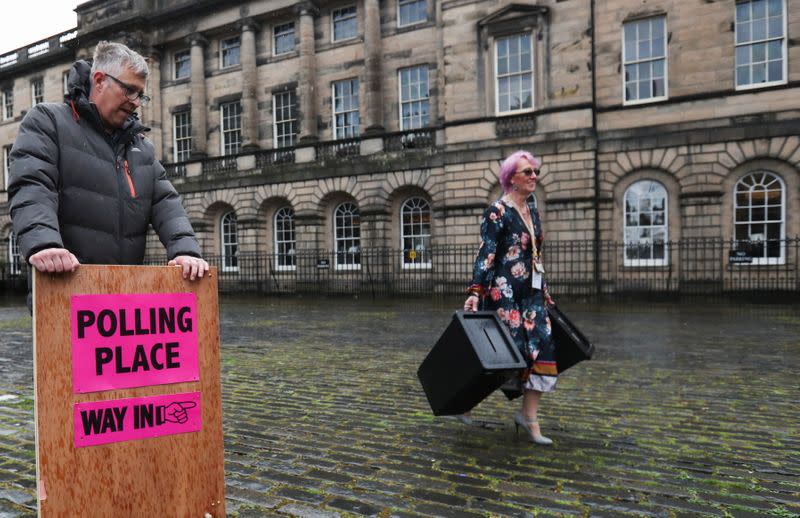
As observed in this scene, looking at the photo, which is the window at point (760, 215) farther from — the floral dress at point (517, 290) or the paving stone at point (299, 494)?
the paving stone at point (299, 494)

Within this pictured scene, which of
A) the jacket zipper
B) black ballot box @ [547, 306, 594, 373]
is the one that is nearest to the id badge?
black ballot box @ [547, 306, 594, 373]

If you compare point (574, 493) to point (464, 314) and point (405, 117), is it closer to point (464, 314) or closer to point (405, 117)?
point (464, 314)

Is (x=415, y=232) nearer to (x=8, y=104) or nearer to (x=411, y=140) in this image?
(x=411, y=140)

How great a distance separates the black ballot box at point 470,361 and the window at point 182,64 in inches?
1057

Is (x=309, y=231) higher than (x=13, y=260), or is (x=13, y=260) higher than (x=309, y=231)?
(x=309, y=231)

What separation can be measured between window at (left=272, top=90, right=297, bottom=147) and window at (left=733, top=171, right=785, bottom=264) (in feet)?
54.7

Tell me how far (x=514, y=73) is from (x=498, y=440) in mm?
16797

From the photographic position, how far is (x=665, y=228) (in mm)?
17172

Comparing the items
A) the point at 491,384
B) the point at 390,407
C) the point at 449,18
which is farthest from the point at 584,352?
the point at 449,18

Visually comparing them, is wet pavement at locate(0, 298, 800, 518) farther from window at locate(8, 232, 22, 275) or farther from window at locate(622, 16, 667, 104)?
window at locate(8, 232, 22, 275)

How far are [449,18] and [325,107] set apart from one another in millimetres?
6552

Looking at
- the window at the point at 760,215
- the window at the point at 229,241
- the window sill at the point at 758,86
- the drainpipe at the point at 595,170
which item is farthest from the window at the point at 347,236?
the window sill at the point at 758,86

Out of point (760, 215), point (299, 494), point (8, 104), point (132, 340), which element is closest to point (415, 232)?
point (760, 215)

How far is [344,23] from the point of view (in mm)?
23016
